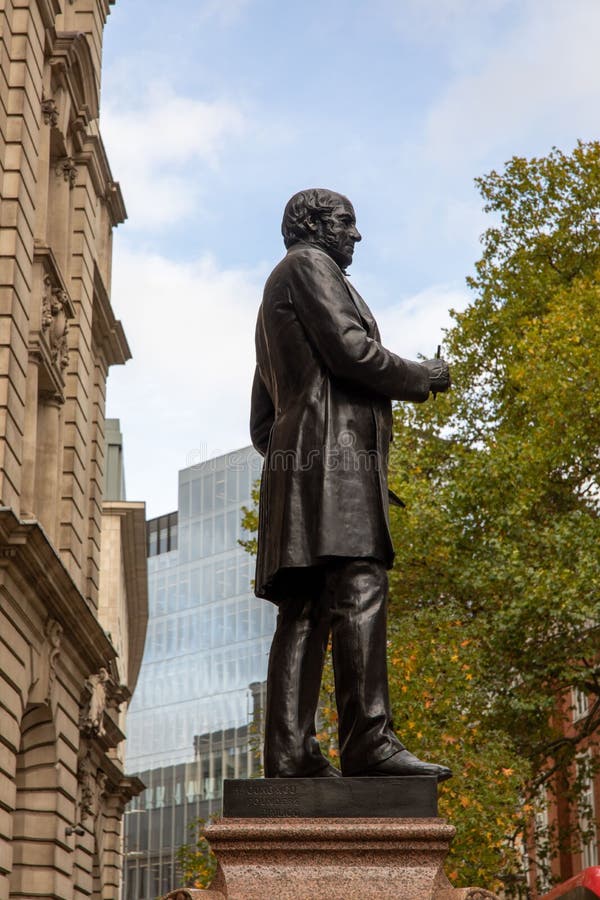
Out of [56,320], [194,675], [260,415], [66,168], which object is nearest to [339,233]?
[260,415]

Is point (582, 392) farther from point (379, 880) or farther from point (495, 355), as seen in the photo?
point (379, 880)

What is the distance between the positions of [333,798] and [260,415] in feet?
6.71

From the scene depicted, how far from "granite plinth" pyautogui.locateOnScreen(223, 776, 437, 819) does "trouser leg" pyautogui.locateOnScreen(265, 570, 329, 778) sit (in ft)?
0.96

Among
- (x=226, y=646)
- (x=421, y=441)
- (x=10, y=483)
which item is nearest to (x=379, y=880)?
(x=10, y=483)

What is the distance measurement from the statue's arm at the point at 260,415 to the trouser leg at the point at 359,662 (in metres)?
1.00

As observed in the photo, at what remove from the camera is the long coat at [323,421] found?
20.3 ft

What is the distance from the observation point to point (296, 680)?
241 inches

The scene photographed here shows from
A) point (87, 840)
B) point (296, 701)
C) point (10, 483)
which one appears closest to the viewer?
point (296, 701)

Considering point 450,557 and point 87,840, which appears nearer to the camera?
point 450,557

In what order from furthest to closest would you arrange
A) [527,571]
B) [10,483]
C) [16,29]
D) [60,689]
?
[527,571], [60,689], [16,29], [10,483]

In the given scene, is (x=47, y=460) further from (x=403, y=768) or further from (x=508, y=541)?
(x=403, y=768)

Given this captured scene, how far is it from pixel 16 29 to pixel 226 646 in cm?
7062

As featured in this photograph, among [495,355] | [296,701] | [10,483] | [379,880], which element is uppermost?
[495,355]

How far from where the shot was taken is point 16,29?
844 inches
